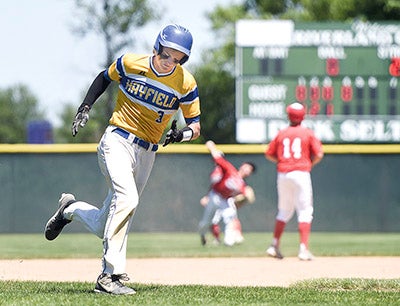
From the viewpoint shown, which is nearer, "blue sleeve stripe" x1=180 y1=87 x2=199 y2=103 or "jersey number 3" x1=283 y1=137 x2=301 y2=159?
"blue sleeve stripe" x1=180 y1=87 x2=199 y2=103

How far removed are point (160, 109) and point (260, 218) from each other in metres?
11.8

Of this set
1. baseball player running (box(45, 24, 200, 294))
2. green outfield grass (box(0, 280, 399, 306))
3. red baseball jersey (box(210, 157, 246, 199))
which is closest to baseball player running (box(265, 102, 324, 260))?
green outfield grass (box(0, 280, 399, 306))

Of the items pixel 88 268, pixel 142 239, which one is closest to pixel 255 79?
pixel 142 239

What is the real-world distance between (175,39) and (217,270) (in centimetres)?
338

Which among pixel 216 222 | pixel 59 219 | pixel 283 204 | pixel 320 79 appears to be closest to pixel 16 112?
pixel 320 79

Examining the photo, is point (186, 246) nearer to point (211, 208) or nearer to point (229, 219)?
point (229, 219)

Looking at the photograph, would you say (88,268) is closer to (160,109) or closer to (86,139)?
(160,109)

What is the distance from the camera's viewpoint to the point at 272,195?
62.0 feet

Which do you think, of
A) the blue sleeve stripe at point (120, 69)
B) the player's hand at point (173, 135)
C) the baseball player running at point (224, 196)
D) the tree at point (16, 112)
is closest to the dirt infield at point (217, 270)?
the player's hand at point (173, 135)

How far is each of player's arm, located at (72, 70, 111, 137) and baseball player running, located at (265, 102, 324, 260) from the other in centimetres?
424

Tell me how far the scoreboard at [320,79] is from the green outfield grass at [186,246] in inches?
78.6

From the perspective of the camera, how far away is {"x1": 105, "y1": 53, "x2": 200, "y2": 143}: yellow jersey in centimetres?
725

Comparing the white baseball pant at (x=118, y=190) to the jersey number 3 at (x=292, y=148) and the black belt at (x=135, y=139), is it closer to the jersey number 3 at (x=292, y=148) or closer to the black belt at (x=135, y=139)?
the black belt at (x=135, y=139)

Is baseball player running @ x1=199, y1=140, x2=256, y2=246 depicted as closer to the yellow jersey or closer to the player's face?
the yellow jersey
